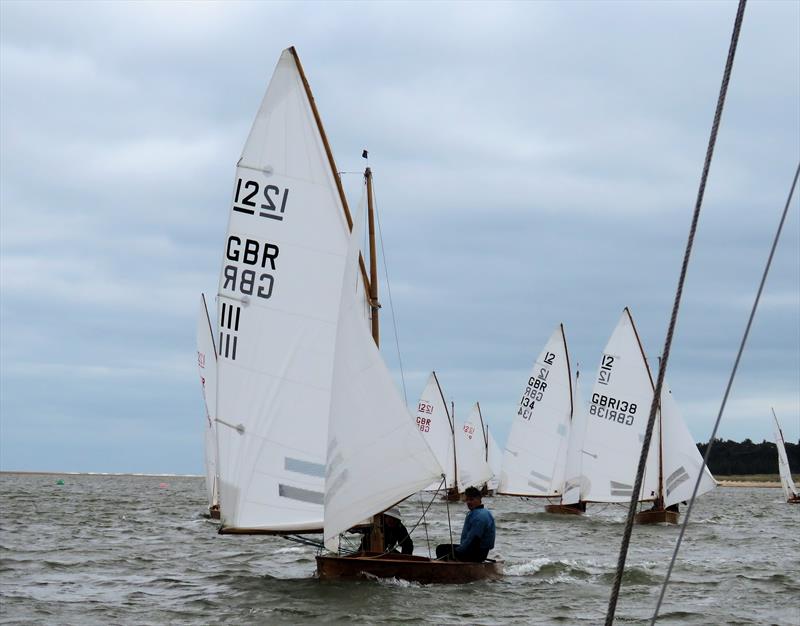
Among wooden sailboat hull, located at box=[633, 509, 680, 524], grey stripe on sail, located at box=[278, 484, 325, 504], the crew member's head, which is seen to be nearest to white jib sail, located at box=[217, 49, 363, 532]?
grey stripe on sail, located at box=[278, 484, 325, 504]

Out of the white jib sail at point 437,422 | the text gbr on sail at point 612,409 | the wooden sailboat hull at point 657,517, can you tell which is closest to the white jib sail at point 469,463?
the white jib sail at point 437,422

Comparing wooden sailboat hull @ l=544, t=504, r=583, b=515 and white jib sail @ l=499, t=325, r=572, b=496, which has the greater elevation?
white jib sail @ l=499, t=325, r=572, b=496

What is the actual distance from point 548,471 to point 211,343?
74.7ft

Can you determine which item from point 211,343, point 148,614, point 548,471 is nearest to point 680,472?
point 548,471

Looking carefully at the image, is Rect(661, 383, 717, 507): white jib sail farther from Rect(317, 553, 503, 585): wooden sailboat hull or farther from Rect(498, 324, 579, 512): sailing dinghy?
Rect(317, 553, 503, 585): wooden sailboat hull

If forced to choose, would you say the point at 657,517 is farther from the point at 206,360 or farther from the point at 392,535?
the point at 392,535

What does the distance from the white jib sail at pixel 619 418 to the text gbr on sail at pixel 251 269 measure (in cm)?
2601

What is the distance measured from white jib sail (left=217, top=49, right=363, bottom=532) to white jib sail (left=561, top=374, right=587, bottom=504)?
106 feet

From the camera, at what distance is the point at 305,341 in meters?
18.2

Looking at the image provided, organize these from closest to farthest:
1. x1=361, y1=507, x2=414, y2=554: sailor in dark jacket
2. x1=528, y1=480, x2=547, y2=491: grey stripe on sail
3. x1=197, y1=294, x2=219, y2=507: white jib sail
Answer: x1=361, y1=507, x2=414, y2=554: sailor in dark jacket
x1=197, y1=294, x2=219, y2=507: white jib sail
x1=528, y1=480, x2=547, y2=491: grey stripe on sail

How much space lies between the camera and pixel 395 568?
685 inches

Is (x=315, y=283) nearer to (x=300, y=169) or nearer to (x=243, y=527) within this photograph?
(x=300, y=169)

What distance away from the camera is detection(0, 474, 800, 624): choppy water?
16.0 meters

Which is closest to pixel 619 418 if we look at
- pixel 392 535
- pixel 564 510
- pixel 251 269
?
pixel 564 510
